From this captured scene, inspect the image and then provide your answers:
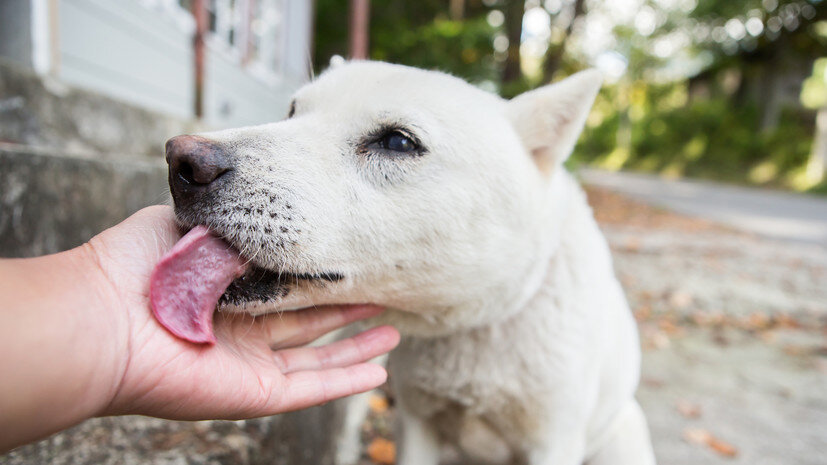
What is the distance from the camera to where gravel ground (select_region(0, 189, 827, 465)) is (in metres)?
1.66

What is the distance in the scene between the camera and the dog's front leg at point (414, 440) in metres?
2.13

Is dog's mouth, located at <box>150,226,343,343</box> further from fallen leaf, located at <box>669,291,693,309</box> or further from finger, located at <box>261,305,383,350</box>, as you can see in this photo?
fallen leaf, located at <box>669,291,693,309</box>

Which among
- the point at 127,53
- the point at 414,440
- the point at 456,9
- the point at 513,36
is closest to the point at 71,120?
the point at 127,53

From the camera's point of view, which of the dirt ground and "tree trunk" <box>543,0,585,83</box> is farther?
"tree trunk" <box>543,0,585,83</box>

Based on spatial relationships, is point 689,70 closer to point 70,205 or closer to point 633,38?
point 633,38

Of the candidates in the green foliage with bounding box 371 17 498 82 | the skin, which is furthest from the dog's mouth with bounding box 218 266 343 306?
the green foliage with bounding box 371 17 498 82

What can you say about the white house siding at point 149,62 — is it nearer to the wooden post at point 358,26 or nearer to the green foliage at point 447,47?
the wooden post at point 358,26

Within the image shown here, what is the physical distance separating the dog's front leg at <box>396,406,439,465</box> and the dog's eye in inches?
44.9

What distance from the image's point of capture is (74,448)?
60.1 inches

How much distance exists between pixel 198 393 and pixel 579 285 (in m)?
1.38

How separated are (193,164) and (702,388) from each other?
372 centimetres

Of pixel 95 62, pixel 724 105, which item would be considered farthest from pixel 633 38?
pixel 95 62

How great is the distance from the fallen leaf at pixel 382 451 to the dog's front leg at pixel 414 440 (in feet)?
2.06

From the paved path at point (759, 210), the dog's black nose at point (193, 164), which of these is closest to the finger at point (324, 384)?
the dog's black nose at point (193, 164)
